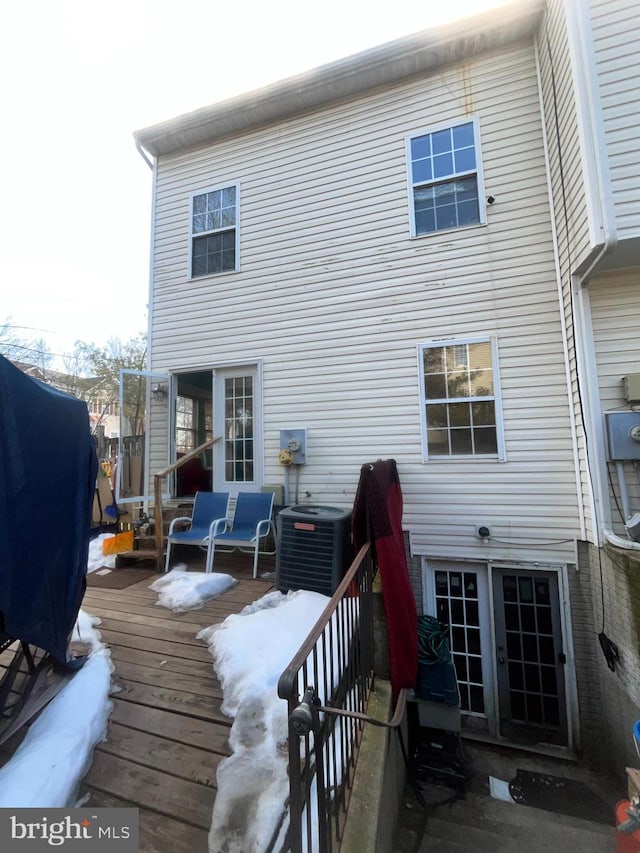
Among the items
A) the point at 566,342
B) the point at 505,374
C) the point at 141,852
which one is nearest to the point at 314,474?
the point at 505,374

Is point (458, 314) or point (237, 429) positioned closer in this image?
point (458, 314)

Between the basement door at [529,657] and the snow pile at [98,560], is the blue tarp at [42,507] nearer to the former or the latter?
the snow pile at [98,560]

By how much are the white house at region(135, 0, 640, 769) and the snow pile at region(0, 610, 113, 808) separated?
9.69ft

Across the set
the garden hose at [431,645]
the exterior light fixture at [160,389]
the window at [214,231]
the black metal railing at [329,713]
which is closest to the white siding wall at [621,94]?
the black metal railing at [329,713]

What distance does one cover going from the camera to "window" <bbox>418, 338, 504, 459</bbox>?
4.21m

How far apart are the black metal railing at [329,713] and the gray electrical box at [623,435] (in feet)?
8.57

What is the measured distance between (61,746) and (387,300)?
475 cm

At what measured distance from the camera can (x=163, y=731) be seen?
1.90 meters

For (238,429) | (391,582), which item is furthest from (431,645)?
(238,429)

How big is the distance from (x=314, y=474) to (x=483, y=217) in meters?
3.73

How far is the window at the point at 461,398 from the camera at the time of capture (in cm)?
421

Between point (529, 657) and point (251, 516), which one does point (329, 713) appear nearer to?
point (251, 516)

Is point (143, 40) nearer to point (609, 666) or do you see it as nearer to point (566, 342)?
point (566, 342)

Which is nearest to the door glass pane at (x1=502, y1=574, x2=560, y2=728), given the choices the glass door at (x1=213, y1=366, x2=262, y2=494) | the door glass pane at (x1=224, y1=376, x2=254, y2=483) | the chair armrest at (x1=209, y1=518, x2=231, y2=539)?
the chair armrest at (x1=209, y1=518, x2=231, y2=539)
